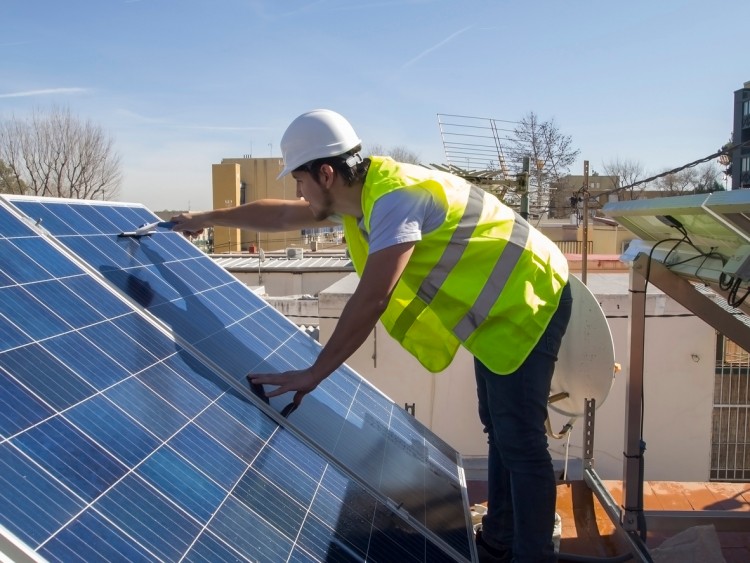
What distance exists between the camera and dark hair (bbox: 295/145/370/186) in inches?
126

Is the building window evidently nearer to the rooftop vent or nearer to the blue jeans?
the blue jeans

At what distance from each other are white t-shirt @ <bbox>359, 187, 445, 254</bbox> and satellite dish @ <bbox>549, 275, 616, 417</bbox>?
1.24m

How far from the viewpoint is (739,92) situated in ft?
132

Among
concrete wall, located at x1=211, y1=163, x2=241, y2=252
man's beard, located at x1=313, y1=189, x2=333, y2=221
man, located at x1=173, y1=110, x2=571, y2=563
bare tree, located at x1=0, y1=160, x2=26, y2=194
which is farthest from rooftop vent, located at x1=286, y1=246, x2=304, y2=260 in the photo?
man, located at x1=173, y1=110, x2=571, y2=563

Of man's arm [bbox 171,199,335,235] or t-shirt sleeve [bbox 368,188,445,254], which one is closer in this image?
t-shirt sleeve [bbox 368,188,445,254]

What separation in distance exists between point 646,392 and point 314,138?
883 cm

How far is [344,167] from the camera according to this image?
10.6ft

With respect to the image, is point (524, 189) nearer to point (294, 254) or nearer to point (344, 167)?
point (294, 254)

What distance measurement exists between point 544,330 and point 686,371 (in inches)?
326

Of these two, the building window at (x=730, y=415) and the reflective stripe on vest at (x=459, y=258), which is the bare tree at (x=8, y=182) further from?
the reflective stripe on vest at (x=459, y=258)

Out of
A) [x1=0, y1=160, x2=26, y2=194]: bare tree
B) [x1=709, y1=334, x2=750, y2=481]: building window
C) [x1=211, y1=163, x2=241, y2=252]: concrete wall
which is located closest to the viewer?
[x1=709, y1=334, x2=750, y2=481]: building window

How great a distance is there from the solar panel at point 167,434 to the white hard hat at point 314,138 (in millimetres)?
976

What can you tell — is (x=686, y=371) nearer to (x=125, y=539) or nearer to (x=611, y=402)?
(x=611, y=402)

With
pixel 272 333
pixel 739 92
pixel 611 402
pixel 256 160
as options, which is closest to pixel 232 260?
pixel 611 402
